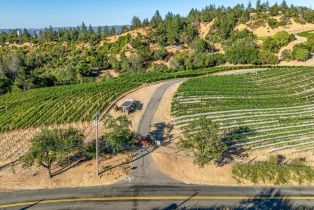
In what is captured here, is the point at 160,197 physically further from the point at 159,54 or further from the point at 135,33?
the point at 135,33

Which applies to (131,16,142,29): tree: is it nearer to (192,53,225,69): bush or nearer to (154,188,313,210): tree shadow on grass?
(192,53,225,69): bush

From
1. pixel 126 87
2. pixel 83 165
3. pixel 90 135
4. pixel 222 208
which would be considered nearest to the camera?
pixel 222 208

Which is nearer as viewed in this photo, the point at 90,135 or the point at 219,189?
the point at 219,189

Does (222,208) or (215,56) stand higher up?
(215,56)

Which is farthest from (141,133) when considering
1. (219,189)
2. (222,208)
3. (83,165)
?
(222,208)

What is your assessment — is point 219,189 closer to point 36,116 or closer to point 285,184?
point 285,184

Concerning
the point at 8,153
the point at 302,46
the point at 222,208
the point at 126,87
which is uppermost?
the point at 302,46

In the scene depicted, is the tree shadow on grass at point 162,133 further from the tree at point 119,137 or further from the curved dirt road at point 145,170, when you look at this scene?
the tree at point 119,137

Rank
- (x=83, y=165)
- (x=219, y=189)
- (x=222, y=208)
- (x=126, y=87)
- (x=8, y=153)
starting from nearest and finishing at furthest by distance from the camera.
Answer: (x=222, y=208), (x=219, y=189), (x=83, y=165), (x=8, y=153), (x=126, y=87)
